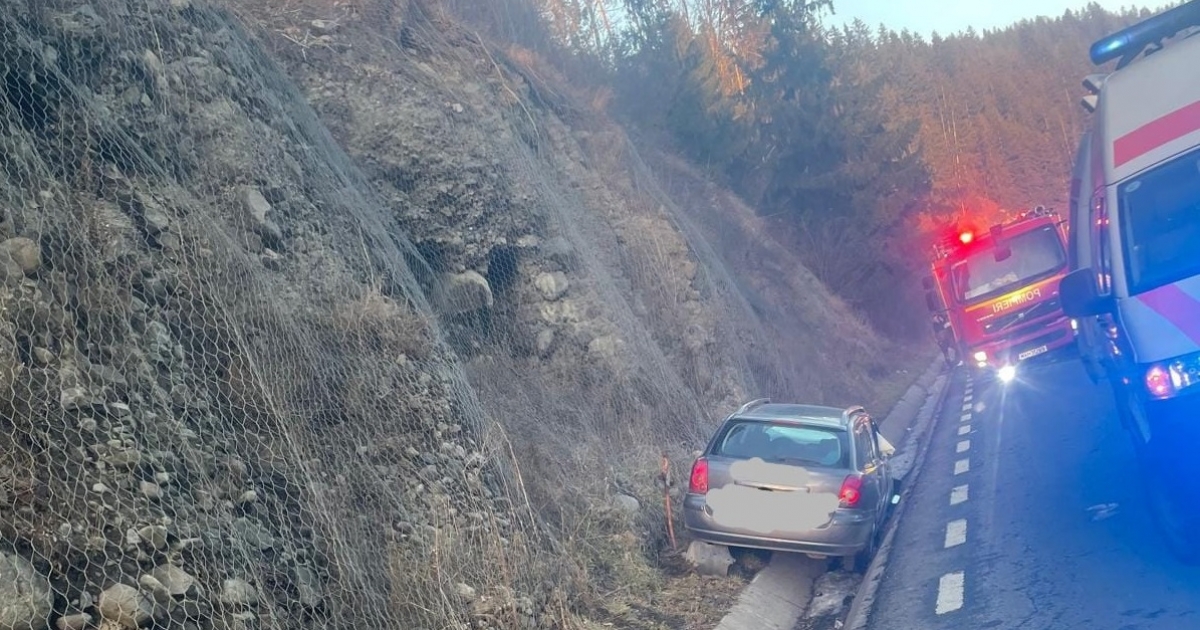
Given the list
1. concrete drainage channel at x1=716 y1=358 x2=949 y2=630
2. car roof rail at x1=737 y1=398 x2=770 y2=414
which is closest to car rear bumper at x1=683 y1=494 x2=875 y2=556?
concrete drainage channel at x1=716 y1=358 x2=949 y2=630

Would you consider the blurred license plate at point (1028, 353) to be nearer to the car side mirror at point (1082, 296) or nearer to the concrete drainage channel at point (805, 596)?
the concrete drainage channel at point (805, 596)

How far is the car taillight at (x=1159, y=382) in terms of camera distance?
693 centimetres

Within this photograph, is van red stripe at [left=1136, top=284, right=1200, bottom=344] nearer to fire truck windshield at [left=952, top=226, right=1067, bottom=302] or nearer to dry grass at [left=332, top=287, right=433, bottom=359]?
dry grass at [left=332, top=287, right=433, bottom=359]

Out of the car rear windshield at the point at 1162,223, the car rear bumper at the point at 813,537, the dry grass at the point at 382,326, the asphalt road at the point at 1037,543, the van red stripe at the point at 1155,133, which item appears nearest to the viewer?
the asphalt road at the point at 1037,543

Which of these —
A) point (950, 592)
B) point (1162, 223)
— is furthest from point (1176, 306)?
point (950, 592)

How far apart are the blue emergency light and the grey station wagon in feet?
13.4

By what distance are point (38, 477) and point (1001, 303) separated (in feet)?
55.0

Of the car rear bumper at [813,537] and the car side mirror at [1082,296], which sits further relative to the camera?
the car rear bumper at [813,537]

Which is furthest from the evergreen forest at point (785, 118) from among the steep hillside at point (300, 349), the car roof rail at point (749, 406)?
the car roof rail at point (749, 406)

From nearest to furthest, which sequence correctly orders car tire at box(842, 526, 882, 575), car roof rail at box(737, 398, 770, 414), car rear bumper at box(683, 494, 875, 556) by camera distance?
1. car rear bumper at box(683, 494, 875, 556)
2. car tire at box(842, 526, 882, 575)
3. car roof rail at box(737, 398, 770, 414)

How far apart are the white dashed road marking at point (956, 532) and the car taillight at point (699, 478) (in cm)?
241

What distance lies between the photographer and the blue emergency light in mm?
9242

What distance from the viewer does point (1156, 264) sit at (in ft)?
25.0

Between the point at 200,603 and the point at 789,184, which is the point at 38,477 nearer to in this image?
the point at 200,603
